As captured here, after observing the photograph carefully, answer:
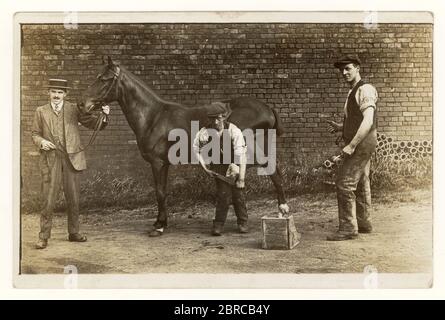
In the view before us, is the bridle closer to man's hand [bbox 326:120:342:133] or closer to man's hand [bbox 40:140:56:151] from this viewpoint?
man's hand [bbox 40:140:56:151]

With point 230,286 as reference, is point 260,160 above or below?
above

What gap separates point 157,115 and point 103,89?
2.32 ft

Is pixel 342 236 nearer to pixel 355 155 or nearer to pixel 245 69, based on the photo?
pixel 355 155

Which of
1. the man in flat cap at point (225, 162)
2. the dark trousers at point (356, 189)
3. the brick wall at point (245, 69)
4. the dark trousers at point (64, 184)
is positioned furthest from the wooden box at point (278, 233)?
the dark trousers at point (64, 184)

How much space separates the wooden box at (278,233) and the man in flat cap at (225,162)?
30cm

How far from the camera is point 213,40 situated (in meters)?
8.42

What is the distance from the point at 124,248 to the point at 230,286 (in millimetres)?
1332

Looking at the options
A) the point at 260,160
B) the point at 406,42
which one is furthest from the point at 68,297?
the point at 406,42

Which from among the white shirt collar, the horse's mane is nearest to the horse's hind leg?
the horse's mane

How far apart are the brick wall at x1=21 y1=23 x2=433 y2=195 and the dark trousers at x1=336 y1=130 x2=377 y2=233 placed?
0.29 m

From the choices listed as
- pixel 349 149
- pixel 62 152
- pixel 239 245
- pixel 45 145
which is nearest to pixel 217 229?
pixel 239 245

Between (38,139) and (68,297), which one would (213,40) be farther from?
(68,297)

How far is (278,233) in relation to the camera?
8.30 metres

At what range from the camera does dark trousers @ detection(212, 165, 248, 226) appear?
27.8 feet
